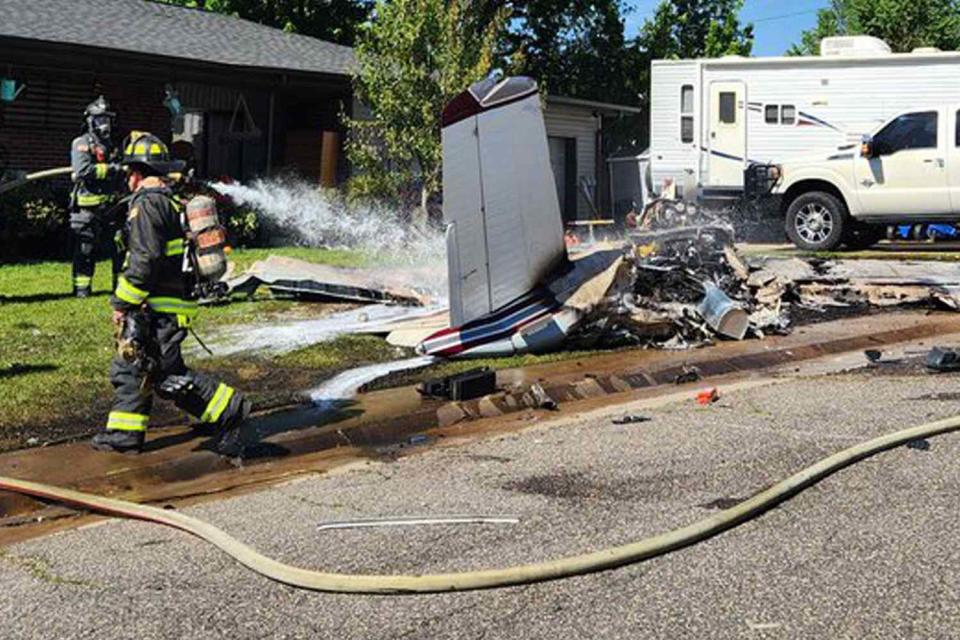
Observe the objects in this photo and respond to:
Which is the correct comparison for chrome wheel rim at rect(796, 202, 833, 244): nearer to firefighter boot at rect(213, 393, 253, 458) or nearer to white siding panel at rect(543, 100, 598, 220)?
white siding panel at rect(543, 100, 598, 220)

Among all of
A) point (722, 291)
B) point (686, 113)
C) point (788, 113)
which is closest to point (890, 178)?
point (788, 113)

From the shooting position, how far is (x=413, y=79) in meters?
17.5

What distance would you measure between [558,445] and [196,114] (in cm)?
1593

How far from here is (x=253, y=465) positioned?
638cm

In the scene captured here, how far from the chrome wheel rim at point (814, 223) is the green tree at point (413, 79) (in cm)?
540

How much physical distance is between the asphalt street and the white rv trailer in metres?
14.8

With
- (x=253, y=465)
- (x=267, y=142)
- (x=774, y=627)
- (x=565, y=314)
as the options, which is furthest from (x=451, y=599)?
(x=267, y=142)

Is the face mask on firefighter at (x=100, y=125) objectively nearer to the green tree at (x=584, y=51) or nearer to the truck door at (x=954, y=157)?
the truck door at (x=954, y=157)


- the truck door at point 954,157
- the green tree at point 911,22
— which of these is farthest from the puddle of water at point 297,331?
the green tree at point 911,22

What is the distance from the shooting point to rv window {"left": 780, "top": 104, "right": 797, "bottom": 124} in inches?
822

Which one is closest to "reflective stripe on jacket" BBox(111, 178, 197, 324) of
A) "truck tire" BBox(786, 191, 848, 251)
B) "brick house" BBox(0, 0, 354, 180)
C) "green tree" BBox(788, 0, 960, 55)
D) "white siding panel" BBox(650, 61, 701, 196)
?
"brick house" BBox(0, 0, 354, 180)

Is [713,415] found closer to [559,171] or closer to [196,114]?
[196,114]

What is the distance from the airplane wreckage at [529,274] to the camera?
353 inches

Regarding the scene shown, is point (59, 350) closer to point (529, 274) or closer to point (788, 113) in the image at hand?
point (529, 274)
